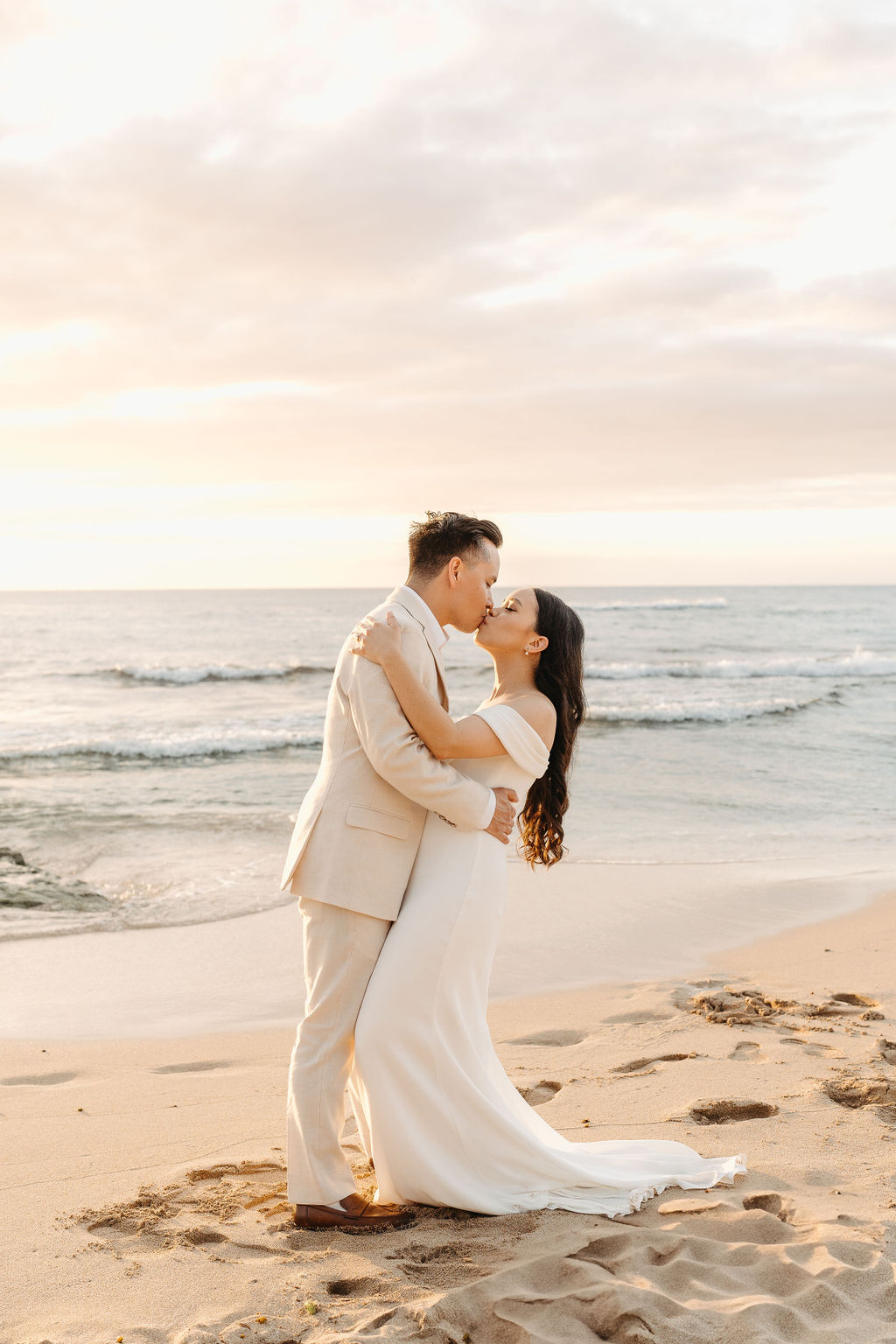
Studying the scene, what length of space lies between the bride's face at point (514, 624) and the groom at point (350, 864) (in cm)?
24

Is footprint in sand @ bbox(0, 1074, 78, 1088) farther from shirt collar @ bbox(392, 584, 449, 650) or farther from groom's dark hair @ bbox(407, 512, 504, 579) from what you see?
groom's dark hair @ bbox(407, 512, 504, 579)

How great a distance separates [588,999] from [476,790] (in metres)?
2.80

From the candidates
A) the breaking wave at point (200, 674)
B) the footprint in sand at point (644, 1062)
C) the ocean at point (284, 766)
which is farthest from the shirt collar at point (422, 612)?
the breaking wave at point (200, 674)

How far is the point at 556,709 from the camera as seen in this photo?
12.5 feet

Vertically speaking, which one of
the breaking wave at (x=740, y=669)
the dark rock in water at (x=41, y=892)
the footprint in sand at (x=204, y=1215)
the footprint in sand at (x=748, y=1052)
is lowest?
the dark rock in water at (x=41, y=892)

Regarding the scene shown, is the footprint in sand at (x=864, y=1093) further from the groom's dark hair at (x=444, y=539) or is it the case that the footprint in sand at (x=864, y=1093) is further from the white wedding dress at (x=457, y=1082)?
the groom's dark hair at (x=444, y=539)

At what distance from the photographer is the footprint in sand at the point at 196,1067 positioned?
15.8 ft

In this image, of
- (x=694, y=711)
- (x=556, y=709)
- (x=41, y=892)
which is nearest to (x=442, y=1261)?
(x=556, y=709)

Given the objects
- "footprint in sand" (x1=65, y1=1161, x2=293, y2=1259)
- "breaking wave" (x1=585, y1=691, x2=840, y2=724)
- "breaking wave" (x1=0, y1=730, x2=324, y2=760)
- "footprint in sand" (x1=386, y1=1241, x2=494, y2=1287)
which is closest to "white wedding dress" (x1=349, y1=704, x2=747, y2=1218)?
"footprint in sand" (x1=386, y1=1241, x2=494, y2=1287)

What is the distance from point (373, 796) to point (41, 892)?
5.46m

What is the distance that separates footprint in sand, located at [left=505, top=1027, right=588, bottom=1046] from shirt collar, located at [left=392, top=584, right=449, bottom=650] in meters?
2.46

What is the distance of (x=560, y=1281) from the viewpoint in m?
2.89

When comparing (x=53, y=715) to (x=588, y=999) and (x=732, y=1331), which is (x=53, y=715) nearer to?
(x=588, y=999)

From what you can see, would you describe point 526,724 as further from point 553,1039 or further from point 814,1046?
point 814,1046
